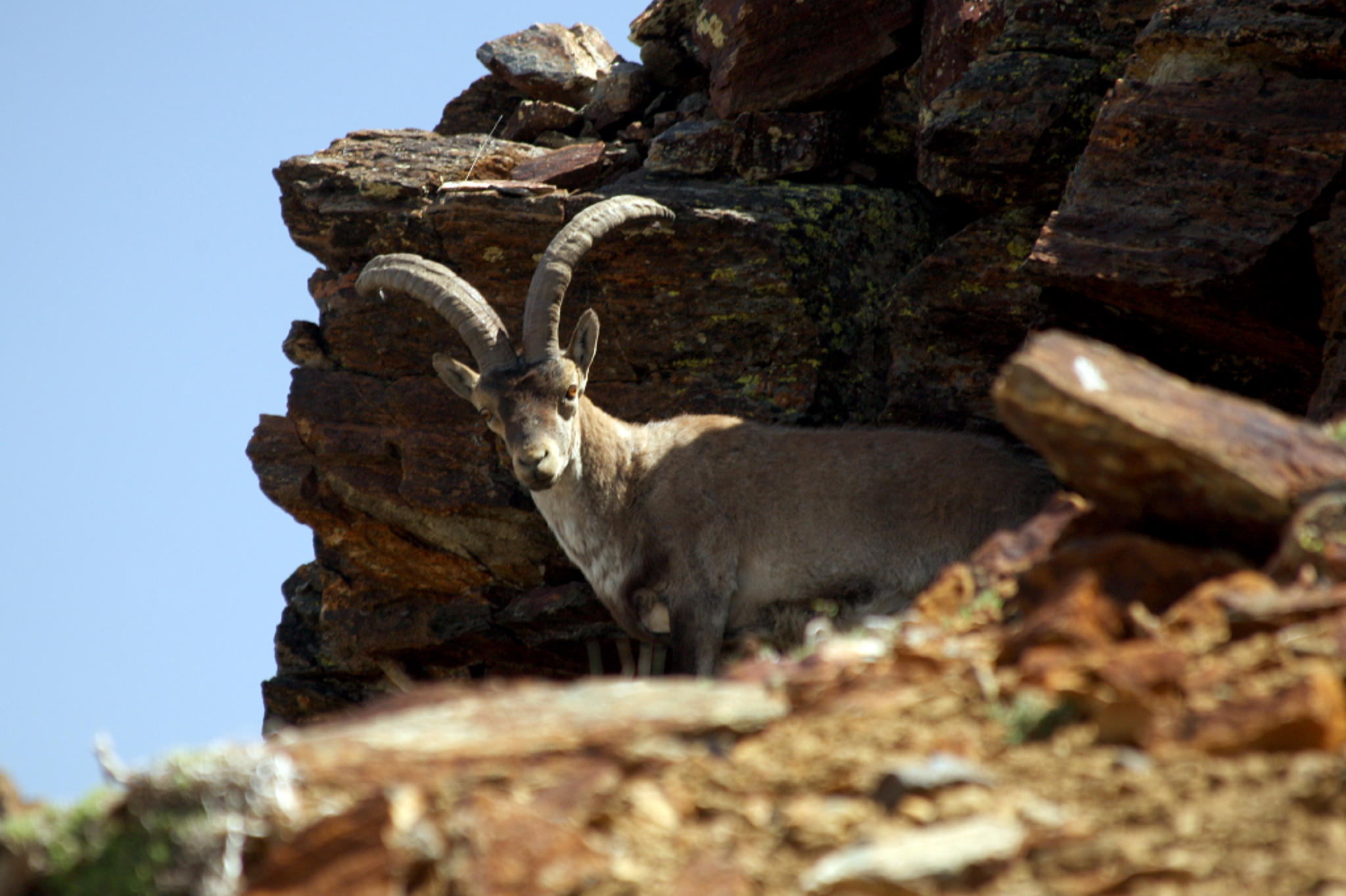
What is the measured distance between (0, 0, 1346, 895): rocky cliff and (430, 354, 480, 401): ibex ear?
1245 mm

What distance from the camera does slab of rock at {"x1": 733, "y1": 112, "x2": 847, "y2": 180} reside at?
11.2 m

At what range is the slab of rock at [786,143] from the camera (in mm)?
11250

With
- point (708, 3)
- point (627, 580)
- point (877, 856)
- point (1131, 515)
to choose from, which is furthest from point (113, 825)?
point (708, 3)

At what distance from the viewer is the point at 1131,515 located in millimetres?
4582

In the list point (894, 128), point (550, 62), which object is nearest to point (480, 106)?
point (550, 62)

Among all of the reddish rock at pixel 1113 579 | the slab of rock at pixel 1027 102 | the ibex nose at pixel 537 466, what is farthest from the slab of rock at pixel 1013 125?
the reddish rock at pixel 1113 579

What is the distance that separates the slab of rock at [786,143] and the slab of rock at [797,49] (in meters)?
0.27

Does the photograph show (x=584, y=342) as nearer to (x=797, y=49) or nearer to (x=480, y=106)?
(x=797, y=49)

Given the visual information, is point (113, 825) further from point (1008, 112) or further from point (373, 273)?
point (1008, 112)

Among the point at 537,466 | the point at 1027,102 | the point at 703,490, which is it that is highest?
the point at 1027,102

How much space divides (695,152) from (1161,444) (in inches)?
312

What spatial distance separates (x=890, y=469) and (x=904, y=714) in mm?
5278

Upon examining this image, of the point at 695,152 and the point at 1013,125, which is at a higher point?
the point at 695,152

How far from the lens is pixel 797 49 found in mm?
11539
